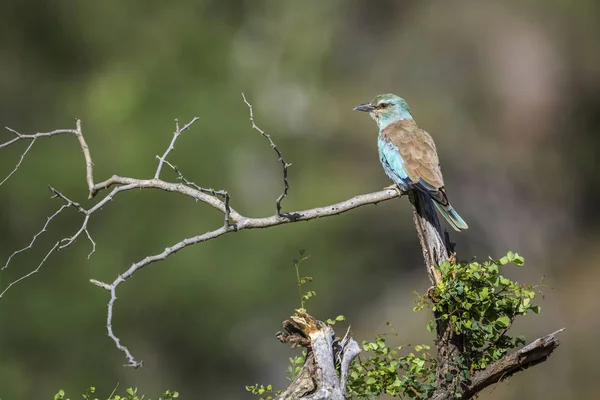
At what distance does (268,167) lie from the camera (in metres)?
15.3

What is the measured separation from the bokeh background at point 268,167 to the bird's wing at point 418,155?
22.9ft

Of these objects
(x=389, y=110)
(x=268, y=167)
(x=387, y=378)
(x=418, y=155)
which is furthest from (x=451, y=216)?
(x=268, y=167)

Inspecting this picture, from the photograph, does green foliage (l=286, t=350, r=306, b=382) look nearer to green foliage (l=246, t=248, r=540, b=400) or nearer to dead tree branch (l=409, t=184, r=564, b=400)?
green foliage (l=246, t=248, r=540, b=400)

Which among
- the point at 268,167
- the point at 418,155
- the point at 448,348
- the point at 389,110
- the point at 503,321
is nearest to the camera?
the point at 503,321

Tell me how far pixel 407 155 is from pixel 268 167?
10.5 meters

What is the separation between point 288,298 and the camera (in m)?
13.3

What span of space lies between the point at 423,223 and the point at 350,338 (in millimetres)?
742

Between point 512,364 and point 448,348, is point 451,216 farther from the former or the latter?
point 512,364

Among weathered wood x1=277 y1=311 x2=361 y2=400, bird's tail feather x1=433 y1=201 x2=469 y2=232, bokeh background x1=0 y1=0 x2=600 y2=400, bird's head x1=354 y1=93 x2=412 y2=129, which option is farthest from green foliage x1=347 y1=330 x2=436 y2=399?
bokeh background x1=0 y1=0 x2=600 y2=400

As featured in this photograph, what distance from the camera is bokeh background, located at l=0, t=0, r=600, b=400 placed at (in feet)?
40.6

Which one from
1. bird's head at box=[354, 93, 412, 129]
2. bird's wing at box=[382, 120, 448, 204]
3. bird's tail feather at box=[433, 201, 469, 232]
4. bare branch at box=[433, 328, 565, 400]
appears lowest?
bare branch at box=[433, 328, 565, 400]

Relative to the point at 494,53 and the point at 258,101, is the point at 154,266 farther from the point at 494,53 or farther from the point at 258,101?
the point at 494,53

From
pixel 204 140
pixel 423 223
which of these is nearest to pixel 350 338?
pixel 423 223

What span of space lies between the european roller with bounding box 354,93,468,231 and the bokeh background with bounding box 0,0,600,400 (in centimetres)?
660
